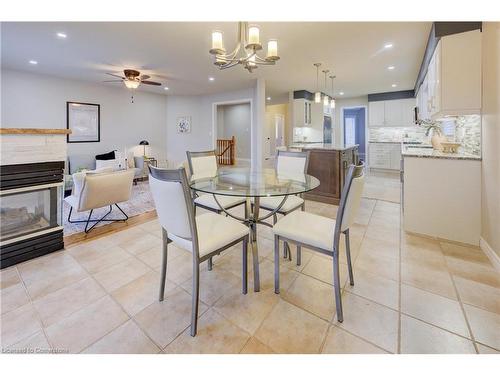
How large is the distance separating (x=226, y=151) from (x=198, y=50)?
6091mm

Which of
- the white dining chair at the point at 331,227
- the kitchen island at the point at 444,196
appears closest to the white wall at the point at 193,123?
the kitchen island at the point at 444,196

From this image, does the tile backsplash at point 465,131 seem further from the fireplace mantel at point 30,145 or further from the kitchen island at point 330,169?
the fireplace mantel at point 30,145

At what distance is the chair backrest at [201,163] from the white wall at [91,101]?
4.36 metres

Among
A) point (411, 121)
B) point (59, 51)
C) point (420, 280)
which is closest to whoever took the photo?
point (420, 280)

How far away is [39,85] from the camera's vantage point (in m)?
5.17

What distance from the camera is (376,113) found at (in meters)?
7.40

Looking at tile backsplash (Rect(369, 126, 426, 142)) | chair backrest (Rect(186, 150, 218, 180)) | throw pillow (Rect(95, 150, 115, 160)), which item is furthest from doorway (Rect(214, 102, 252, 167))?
chair backrest (Rect(186, 150, 218, 180))

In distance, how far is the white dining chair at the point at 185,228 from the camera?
137cm

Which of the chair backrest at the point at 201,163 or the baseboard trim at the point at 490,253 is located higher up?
the chair backrest at the point at 201,163
